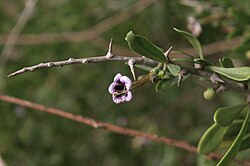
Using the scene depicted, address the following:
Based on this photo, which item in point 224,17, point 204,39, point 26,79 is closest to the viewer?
point 224,17

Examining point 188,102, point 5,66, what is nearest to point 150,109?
point 188,102

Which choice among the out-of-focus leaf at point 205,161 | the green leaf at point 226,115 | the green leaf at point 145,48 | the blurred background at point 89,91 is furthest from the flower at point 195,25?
the green leaf at point 145,48

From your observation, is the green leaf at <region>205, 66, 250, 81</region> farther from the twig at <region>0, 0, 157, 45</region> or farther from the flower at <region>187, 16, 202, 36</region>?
the twig at <region>0, 0, 157, 45</region>

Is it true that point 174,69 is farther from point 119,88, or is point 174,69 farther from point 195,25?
point 195,25

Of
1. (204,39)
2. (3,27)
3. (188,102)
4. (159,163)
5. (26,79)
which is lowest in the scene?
(159,163)

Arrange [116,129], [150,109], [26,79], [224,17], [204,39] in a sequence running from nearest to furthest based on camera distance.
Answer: [116,129] < [224,17] < [204,39] < [26,79] < [150,109]

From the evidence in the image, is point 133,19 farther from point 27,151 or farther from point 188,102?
point 27,151

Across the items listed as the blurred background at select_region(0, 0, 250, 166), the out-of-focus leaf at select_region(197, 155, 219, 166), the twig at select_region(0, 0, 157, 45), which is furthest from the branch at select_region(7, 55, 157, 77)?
the twig at select_region(0, 0, 157, 45)

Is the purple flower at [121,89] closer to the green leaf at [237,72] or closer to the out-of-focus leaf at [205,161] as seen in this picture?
the green leaf at [237,72]

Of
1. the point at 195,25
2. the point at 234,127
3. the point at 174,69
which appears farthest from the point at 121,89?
the point at 195,25
